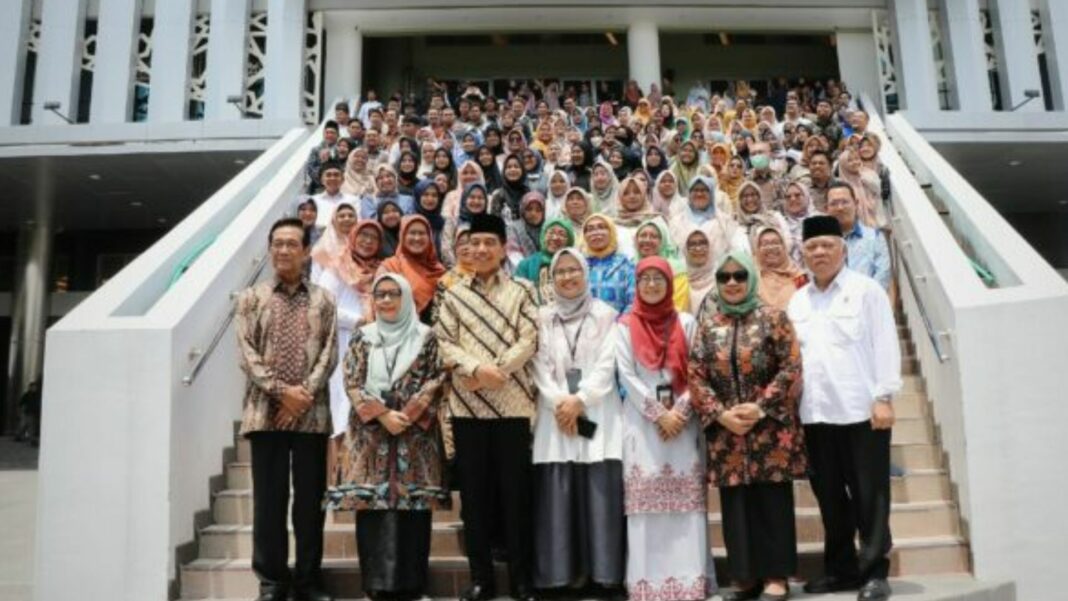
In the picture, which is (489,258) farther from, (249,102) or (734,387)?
(249,102)

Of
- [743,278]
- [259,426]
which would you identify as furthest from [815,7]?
[259,426]

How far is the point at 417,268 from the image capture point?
17.7ft

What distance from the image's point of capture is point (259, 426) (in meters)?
4.12

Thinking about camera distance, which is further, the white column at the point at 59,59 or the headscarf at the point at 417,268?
the white column at the point at 59,59

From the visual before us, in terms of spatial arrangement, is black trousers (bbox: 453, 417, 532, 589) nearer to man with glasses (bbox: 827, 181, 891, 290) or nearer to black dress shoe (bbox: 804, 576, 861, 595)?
black dress shoe (bbox: 804, 576, 861, 595)

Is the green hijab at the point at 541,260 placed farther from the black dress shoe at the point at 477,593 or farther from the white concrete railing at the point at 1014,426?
the white concrete railing at the point at 1014,426

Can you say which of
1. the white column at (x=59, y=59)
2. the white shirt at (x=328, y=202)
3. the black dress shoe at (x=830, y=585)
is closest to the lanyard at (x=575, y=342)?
the black dress shoe at (x=830, y=585)

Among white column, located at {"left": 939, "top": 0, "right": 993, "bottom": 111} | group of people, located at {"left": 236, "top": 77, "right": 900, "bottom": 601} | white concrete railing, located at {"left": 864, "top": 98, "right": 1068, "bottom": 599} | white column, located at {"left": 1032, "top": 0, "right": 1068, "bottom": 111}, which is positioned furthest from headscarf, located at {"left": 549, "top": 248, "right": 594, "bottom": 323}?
white column, located at {"left": 1032, "top": 0, "right": 1068, "bottom": 111}

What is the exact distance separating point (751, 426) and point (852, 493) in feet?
2.11

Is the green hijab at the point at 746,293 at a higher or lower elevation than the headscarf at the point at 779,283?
lower

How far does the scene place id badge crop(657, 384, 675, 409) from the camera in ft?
13.6

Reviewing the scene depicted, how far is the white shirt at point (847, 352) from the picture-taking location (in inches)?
159

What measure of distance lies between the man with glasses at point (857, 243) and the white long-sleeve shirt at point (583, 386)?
2.57m

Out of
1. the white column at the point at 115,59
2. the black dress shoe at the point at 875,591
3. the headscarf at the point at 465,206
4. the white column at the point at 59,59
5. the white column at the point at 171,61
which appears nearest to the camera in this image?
the black dress shoe at the point at 875,591
